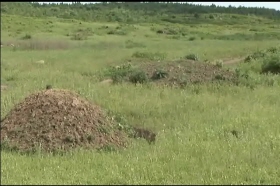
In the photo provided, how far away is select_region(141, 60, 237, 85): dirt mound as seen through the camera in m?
12.1

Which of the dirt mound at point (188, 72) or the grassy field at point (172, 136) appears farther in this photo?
the dirt mound at point (188, 72)

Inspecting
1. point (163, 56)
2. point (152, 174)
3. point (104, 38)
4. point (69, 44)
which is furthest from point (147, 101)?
point (104, 38)

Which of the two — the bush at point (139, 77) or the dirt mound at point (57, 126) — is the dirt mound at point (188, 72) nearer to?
the bush at point (139, 77)

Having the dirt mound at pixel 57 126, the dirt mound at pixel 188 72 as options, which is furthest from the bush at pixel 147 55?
the dirt mound at pixel 57 126

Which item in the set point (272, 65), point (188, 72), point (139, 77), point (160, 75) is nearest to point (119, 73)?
point (139, 77)

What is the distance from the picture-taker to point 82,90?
11438 millimetres

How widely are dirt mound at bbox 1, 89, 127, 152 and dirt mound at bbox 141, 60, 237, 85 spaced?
4801mm

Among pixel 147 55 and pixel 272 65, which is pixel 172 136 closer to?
pixel 272 65

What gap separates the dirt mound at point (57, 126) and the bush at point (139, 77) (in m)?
4.72

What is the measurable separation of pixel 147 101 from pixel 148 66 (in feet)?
13.7

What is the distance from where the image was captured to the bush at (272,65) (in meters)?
13.9

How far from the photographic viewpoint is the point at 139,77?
1246 cm

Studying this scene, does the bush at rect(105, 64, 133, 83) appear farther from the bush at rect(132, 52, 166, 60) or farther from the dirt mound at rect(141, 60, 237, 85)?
the bush at rect(132, 52, 166, 60)

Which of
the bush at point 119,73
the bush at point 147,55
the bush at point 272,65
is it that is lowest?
the bush at point 147,55
